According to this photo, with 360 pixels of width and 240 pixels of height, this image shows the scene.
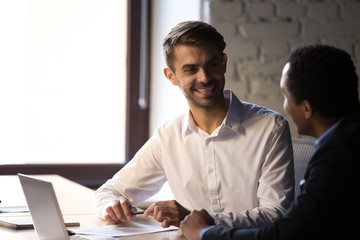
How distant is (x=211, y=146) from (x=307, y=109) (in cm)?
69

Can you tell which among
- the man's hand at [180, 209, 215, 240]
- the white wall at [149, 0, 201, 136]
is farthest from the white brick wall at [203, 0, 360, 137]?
the man's hand at [180, 209, 215, 240]

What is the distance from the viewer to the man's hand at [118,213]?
1.62 m

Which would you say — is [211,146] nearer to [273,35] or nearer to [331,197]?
[331,197]

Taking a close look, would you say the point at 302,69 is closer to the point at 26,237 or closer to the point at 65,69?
the point at 26,237

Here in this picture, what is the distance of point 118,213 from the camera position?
63.8 inches

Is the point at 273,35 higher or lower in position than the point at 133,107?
higher

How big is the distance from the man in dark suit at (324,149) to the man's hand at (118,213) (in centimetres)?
41

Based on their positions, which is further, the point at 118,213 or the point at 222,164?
the point at 222,164

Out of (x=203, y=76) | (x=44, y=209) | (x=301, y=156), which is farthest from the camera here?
(x=301, y=156)

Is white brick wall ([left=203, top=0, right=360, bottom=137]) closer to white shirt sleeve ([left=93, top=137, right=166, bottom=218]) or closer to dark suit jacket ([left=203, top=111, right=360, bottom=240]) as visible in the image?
white shirt sleeve ([left=93, top=137, right=166, bottom=218])

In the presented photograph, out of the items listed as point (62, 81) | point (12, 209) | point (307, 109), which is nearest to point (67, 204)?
point (12, 209)

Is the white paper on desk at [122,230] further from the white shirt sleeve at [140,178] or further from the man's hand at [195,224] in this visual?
the white shirt sleeve at [140,178]

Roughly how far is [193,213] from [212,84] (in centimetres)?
59

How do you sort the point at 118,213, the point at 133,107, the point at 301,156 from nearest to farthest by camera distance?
the point at 118,213 → the point at 301,156 → the point at 133,107
